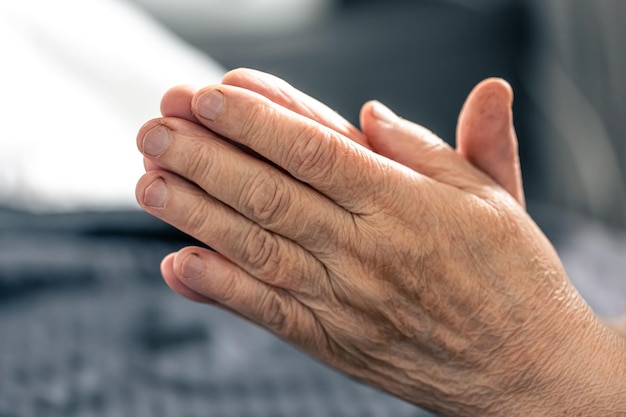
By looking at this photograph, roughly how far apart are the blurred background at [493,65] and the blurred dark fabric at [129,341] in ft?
1.94

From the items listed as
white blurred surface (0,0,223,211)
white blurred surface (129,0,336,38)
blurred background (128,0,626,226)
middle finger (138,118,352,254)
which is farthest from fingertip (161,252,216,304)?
white blurred surface (129,0,336,38)

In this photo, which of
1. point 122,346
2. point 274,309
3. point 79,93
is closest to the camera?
point 274,309

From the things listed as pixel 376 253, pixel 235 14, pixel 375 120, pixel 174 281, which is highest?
pixel 235 14

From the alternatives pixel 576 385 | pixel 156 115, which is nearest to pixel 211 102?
pixel 576 385

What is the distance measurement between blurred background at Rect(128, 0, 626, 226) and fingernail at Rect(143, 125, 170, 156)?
1037mm

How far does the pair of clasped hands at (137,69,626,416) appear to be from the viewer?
0.69 m

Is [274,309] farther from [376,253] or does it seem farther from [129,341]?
[129,341]

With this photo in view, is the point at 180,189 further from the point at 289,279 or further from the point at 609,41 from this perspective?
the point at 609,41

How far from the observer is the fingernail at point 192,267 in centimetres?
73

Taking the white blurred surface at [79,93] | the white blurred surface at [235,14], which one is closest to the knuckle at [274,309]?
the white blurred surface at [79,93]

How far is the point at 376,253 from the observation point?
2.37ft

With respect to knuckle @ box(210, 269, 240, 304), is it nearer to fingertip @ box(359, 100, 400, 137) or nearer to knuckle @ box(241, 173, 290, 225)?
knuckle @ box(241, 173, 290, 225)

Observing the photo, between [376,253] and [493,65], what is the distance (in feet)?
4.03

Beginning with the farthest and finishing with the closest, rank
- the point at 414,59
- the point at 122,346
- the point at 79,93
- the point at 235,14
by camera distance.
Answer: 1. the point at 235,14
2. the point at 414,59
3. the point at 79,93
4. the point at 122,346
